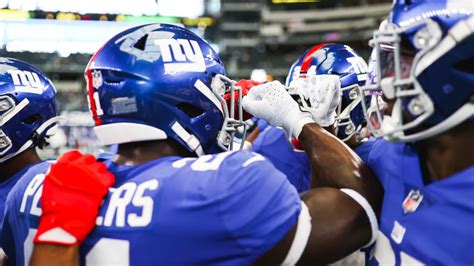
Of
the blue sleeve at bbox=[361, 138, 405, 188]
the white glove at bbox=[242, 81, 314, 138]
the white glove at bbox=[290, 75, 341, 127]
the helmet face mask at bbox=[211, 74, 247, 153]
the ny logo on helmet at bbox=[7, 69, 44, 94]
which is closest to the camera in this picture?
the blue sleeve at bbox=[361, 138, 405, 188]

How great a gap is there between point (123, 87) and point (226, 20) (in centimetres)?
2343

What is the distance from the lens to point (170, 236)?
60.7 inches

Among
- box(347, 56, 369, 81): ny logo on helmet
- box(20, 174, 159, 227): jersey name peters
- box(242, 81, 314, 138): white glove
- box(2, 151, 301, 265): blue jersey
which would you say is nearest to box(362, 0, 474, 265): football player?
box(2, 151, 301, 265): blue jersey

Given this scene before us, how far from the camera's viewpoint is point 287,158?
3.13 metres

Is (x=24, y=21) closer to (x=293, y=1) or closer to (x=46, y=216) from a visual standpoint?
(x=293, y=1)

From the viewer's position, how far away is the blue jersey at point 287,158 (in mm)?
3033

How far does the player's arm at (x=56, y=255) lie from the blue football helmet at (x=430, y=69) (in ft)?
2.83

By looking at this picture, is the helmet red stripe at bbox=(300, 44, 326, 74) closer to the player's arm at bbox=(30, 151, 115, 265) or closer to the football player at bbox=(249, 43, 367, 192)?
the football player at bbox=(249, 43, 367, 192)

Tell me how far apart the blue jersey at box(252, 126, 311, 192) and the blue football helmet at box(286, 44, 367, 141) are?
30 cm

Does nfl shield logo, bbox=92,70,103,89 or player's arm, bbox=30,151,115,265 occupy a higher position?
nfl shield logo, bbox=92,70,103,89

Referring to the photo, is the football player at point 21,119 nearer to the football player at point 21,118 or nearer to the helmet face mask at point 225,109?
the football player at point 21,118

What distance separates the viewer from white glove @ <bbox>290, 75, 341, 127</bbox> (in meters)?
2.28

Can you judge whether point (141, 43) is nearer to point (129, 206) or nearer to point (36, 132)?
point (129, 206)

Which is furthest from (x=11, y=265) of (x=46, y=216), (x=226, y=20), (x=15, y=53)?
(x=226, y=20)
